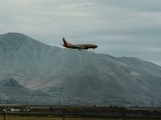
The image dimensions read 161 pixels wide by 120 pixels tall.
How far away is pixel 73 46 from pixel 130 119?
78.9 meters

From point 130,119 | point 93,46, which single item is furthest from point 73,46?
point 130,119

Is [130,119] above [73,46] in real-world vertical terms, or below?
below

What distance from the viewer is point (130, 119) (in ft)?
297

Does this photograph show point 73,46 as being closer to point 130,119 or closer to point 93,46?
point 93,46

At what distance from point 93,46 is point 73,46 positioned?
23.7 feet

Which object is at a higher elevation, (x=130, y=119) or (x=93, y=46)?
(x=93, y=46)

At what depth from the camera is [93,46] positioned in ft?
553

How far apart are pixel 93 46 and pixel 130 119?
7984cm

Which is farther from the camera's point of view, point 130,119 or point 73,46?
point 73,46

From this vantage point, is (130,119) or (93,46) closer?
(130,119)

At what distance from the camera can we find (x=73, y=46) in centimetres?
16675
